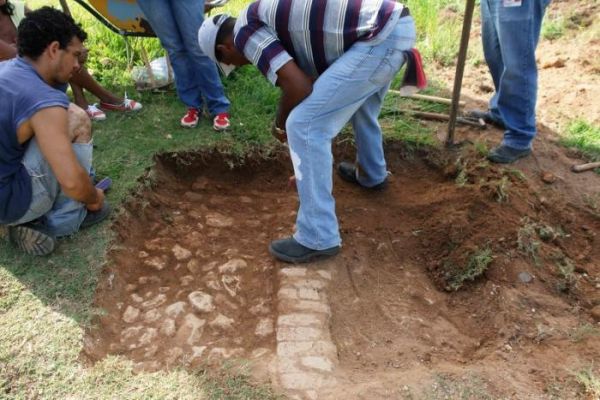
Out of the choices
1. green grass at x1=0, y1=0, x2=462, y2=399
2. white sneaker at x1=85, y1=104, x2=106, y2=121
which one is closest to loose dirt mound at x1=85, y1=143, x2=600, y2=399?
green grass at x1=0, y1=0, x2=462, y2=399

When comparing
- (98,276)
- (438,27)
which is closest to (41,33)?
(98,276)

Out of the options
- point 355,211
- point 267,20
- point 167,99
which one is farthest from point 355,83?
point 167,99

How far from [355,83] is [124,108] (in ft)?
7.93

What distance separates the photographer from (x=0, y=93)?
233 cm

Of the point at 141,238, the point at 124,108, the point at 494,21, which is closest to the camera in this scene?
the point at 141,238

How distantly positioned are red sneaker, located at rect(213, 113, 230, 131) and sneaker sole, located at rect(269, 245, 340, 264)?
4.43 feet

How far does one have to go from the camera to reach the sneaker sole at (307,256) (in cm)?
271

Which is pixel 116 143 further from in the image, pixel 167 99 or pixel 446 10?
pixel 446 10

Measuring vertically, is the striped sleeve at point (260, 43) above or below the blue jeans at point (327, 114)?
above

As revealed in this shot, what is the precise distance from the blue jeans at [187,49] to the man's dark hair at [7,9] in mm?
906

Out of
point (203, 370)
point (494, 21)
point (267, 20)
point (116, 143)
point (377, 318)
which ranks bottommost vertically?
point (377, 318)

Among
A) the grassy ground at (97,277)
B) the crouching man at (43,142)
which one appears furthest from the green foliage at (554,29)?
the crouching man at (43,142)

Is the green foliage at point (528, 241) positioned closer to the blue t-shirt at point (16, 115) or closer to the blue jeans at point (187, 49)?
the blue jeans at point (187, 49)

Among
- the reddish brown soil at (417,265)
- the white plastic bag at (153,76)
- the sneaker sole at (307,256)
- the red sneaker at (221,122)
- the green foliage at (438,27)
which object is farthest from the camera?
the green foliage at (438,27)
